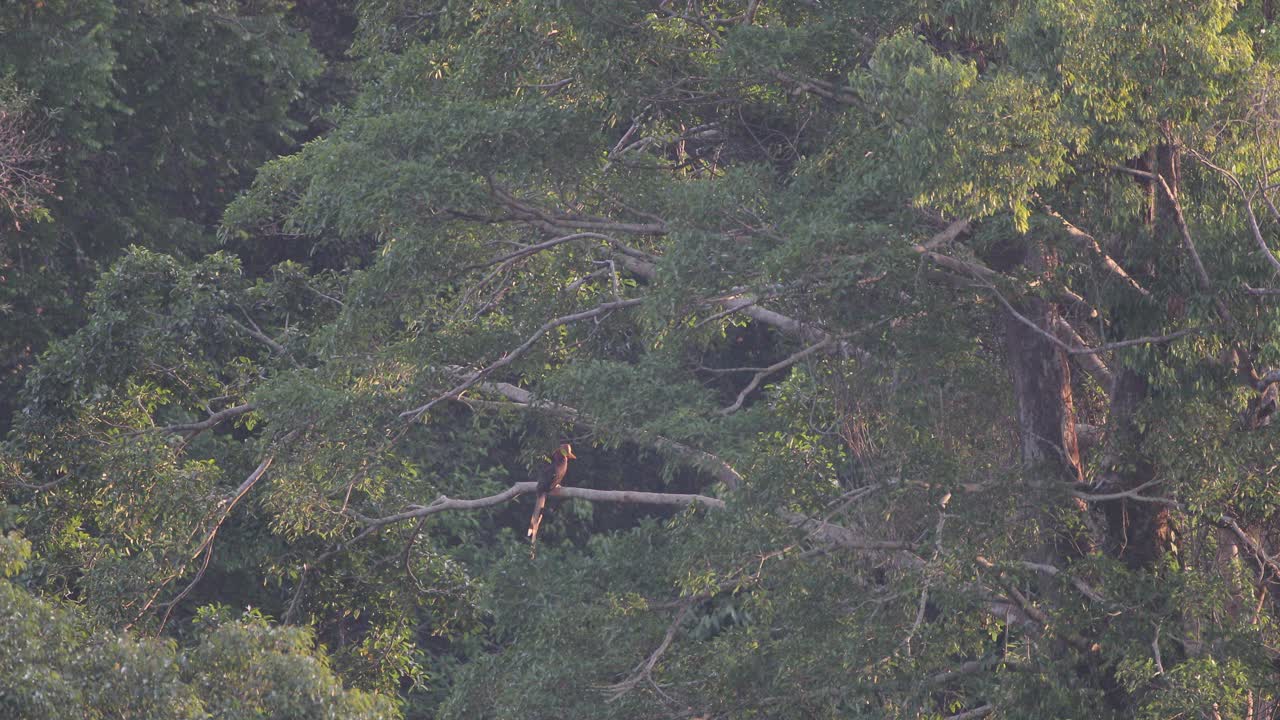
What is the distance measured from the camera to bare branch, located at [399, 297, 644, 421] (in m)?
9.59

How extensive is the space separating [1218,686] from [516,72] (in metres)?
5.22

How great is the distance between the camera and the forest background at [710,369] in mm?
6902

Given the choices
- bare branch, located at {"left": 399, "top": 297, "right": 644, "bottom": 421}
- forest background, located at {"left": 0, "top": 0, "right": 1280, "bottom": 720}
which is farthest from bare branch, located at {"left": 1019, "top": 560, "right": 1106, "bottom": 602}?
bare branch, located at {"left": 399, "top": 297, "right": 644, "bottom": 421}

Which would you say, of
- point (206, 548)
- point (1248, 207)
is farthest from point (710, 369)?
point (206, 548)

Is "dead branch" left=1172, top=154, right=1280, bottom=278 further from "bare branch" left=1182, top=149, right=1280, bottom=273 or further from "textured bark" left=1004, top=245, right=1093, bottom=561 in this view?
"textured bark" left=1004, top=245, right=1093, bottom=561

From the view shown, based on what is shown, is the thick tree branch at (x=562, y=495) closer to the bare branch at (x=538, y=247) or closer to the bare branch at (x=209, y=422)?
the bare branch at (x=209, y=422)

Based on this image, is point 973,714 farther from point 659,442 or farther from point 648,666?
point 659,442

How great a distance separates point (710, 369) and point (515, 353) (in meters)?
1.40

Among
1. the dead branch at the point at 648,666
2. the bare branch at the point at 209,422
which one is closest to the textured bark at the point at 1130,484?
the dead branch at the point at 648,666

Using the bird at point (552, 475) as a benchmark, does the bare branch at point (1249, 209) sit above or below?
above

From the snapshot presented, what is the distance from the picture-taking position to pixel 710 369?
30.2ft

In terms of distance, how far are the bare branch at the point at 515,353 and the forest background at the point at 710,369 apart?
6cm

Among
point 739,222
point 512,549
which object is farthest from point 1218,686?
point 512,549

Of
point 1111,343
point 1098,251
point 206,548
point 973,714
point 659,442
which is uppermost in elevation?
point 1098,251
